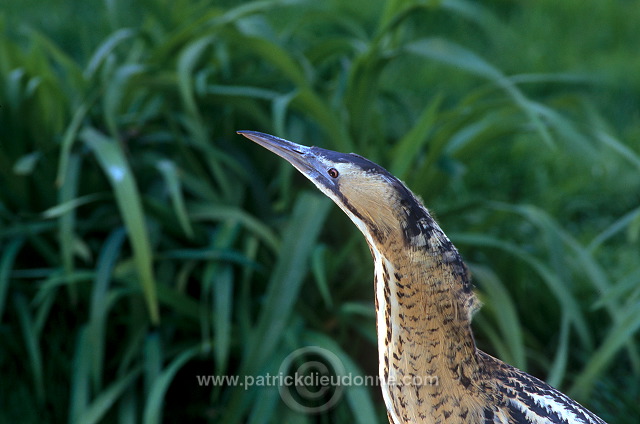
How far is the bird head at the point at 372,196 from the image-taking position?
1.51 m

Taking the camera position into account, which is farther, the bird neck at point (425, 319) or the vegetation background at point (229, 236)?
the vegetation background at point (229, 236)

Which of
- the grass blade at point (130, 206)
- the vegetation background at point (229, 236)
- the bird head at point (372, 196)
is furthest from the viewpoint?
the vegetation background at point (229, 236)

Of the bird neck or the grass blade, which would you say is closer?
the bird neck

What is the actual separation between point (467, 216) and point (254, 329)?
1.19 meters

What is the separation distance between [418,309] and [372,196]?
0.25m

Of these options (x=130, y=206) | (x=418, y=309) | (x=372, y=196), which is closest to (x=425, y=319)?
(x=418, y=309)

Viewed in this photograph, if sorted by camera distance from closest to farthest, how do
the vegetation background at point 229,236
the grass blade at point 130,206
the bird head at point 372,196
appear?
1. the bird head at point 372,196
2. the grass blade at point 130,206
3. the vegetation background at point 229,236

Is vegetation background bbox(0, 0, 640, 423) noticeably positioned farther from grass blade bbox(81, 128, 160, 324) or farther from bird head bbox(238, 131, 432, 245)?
bird head bbox(238, 131, 432, 245)

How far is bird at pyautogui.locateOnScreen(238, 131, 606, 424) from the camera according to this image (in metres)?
1.53

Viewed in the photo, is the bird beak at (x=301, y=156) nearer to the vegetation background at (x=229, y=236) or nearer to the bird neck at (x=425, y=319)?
the bird neck at (x=425, y=319)

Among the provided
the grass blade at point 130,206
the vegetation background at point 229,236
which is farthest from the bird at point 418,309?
the grass blade at point 130,206

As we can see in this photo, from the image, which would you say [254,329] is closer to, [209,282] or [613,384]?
[209,282]

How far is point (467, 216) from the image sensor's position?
355 cm

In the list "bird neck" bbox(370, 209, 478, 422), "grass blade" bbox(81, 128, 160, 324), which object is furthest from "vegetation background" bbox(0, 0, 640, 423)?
"bird neck" bbox(370, 209, 478, 422)
